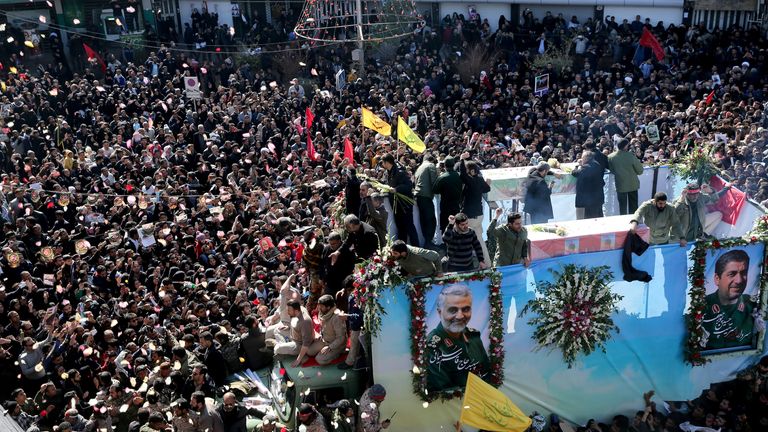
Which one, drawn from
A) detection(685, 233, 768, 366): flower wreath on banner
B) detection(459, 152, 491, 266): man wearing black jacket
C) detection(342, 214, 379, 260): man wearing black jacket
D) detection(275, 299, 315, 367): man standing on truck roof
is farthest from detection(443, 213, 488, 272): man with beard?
detection(685, 233, 768, 366): flower wreath on banner

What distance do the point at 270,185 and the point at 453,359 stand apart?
871 cm

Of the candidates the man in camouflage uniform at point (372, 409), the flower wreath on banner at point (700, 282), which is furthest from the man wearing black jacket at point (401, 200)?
the flower wreath on banner at point (700, 282)

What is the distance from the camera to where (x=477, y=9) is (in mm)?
35688

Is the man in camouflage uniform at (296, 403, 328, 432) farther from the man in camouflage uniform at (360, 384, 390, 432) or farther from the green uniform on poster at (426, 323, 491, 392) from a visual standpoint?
the green uniform on poster at (426, 323, 491, 392)

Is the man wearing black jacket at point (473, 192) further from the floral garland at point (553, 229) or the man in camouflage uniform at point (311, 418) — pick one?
the man in camouflage uniform at point (311, 418)

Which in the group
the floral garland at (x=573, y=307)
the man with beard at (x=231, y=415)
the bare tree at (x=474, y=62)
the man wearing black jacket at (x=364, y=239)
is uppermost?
the bare tree at (x=474, y=62)

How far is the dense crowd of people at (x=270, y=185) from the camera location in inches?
466

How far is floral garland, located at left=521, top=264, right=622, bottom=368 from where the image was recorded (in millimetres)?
11391

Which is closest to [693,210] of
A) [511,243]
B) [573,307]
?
[573,307]

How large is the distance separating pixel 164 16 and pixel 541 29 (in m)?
15.1

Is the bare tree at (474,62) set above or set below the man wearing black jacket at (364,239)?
above

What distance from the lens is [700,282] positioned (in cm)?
1170

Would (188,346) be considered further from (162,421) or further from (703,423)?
(703,423)

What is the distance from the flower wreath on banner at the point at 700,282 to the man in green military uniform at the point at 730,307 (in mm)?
104
